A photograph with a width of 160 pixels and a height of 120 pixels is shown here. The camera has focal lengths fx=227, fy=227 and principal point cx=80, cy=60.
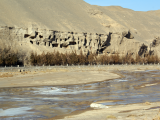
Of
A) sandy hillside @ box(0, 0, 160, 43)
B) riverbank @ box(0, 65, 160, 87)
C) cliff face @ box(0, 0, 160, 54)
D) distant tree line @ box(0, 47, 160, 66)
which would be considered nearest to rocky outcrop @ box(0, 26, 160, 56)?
cliff face @ box(0, 0, 160, 54)

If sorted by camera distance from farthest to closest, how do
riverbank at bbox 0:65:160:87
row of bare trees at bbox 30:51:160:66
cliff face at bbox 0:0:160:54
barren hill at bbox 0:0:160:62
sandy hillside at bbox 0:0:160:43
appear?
1. sandy hillside at bbox 0:0:160:43
2. barren hill at bbox 0:0:160:62
3. cliff face at bbox 0:0:160:54
4. row of bare trees at bbox 30:51:160:66
5. riverbank at bbox 0:65:160:87

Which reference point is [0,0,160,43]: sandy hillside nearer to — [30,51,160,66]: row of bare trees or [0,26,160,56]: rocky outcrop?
[0,26,160,56]: rocky outcrop

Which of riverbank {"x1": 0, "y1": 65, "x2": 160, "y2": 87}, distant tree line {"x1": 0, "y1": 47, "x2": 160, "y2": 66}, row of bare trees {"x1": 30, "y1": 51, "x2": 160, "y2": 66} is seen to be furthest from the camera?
row of bare trees {"x1": 30, "y1": 51, "x2": 160, "y2": 66}

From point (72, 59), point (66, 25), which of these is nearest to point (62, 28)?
point (66, 25)

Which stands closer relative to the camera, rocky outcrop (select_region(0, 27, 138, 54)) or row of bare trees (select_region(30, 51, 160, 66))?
row of bare trees (select_region(30, 51, 160, 66))

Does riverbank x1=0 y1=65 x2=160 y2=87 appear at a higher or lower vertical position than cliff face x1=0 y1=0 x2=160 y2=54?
lower

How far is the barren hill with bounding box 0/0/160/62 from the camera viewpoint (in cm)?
9094

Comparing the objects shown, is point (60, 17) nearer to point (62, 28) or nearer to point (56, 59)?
point (62, 28)

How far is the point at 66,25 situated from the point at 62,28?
5.90m

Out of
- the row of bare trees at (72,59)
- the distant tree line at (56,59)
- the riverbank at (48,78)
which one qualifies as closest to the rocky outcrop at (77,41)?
the distant tree line at (56,59)

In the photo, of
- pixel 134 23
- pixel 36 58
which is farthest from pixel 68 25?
pixel 134 23

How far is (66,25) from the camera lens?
346 ft

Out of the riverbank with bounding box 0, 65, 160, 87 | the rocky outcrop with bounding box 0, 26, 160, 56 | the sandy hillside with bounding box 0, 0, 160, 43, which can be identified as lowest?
the riverbank with bounding box 0, 65, 160, 87

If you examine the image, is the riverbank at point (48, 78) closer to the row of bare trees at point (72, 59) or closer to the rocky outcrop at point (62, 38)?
the row of bare trees at point (72, 59)
